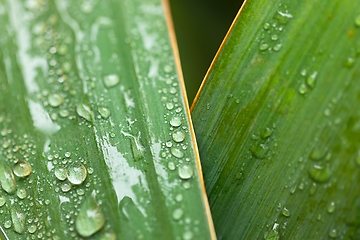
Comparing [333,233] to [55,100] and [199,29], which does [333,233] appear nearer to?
[55,100]

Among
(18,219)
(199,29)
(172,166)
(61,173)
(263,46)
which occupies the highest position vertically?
(263,46)

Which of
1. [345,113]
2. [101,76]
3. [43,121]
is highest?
[345,113]

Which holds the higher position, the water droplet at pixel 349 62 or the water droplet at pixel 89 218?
the water droplet at pixel 349 62

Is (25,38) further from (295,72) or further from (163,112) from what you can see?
(295,72)

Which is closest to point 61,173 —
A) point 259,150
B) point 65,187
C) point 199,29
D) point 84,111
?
point 65,187

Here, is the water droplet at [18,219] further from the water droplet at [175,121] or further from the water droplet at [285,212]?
the water droplet at [285,212]

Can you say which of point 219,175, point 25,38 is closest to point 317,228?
point 219,175

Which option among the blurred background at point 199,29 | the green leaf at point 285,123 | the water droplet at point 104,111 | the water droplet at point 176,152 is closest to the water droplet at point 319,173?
the green leaf at point 285,123
